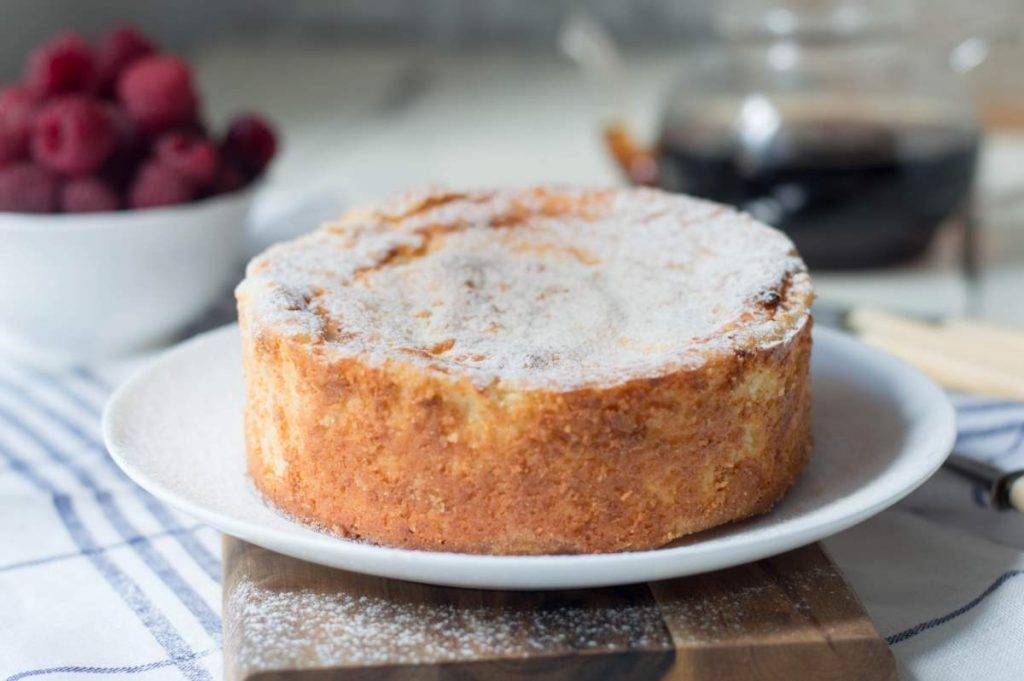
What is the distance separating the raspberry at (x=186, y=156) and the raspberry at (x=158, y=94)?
24 millimetres

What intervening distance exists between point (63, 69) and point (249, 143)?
258 mm

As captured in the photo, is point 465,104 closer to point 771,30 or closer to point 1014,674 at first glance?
point 771,30

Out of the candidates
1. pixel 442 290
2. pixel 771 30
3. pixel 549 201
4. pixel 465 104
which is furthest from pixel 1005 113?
pixel 442 290

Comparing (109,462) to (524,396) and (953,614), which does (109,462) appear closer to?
(524,396)

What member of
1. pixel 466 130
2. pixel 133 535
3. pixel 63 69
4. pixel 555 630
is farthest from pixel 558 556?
pixel 466 130

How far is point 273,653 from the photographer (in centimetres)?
87

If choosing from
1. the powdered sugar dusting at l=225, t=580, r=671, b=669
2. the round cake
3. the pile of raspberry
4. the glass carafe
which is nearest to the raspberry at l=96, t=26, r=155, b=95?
the pile of raspberry

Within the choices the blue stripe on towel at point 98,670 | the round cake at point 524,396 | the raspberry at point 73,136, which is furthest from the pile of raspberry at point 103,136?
the blue stripe on towel at point 98,670

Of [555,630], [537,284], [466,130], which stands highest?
[537,284]

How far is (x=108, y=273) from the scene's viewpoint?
5.37ft

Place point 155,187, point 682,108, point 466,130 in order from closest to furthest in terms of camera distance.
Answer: point 155,187 < point 682,108 < point 466,130

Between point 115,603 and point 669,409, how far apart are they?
504mm

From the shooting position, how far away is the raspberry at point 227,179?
66.9 inches

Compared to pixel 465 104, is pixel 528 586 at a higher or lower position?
higher
